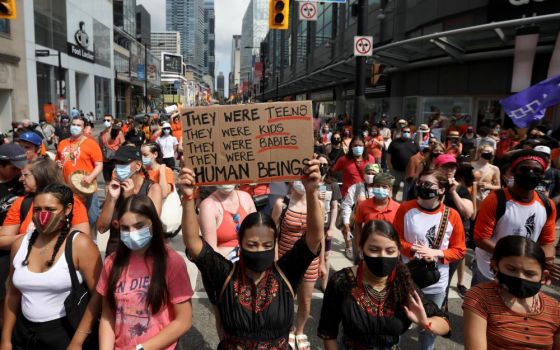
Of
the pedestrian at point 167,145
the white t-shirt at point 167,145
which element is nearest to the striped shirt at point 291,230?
the pedestrian at point 167,145

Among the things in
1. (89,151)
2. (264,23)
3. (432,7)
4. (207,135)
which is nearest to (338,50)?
(432,7)

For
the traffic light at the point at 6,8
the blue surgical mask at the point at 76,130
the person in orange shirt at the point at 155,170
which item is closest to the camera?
the person in orange shirt at the point at 155,170

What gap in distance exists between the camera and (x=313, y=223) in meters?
2.53

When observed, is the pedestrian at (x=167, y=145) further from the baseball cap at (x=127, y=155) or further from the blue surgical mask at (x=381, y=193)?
the blue surgical mask at (x=381, y=193)

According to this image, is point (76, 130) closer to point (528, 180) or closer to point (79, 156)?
point (79, 156)

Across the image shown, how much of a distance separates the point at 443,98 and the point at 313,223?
59.8 ft

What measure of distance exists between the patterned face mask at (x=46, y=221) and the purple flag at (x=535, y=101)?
20.2 feet

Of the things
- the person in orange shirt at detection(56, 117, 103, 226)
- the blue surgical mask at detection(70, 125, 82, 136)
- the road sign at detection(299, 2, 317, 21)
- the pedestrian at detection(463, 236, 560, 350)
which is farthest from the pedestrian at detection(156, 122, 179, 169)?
the pedestrian at detection(463, 236, 560, 350)

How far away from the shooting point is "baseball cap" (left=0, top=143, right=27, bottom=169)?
3668 millimetres

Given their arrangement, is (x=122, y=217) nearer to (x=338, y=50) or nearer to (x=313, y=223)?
(x=313, y=223)

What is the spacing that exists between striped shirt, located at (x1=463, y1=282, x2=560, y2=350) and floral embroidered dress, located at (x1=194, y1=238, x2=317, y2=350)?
3.34 feet

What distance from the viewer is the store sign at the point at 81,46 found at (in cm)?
3703

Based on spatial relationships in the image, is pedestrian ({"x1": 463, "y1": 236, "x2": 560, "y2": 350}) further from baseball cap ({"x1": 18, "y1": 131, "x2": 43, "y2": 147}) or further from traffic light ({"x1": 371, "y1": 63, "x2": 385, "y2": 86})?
traffic light ({"x1": 371, "y1": 63, "x2": 385, "y2": 86})

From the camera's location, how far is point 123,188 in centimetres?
350
